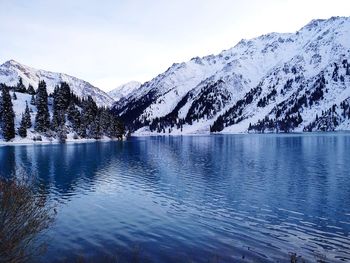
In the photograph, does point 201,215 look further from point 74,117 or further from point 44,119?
point 74,117

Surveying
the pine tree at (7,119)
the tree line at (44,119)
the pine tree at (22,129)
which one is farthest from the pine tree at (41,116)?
the pine tree at (7,119)

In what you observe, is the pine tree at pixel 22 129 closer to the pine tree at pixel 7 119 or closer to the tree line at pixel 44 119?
the tree line at pixel 44 119

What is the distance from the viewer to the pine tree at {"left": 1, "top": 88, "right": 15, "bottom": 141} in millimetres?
160125

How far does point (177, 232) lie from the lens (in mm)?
31812

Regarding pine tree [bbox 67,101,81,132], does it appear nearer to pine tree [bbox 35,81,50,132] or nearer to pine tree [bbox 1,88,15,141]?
pine tree [bbox 35,81,50,132]

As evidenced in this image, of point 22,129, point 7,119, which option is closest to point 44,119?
point 22,129

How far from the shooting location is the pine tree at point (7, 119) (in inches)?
6304

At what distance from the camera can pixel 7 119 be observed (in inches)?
6270

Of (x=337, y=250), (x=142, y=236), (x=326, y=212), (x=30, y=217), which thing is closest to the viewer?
(x=30, y=217)

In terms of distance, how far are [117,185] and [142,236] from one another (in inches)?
1072

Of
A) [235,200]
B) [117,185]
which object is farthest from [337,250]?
[117,185]

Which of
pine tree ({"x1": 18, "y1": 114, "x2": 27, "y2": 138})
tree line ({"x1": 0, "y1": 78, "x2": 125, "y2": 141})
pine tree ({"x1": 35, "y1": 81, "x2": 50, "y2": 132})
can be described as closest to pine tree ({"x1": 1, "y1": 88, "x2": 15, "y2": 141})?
tree line ({"x1": 0, "y1": 78, "x2": 125, "y2": 141})

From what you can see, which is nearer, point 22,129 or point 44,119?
point 22,129

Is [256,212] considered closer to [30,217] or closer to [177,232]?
[177,232]
